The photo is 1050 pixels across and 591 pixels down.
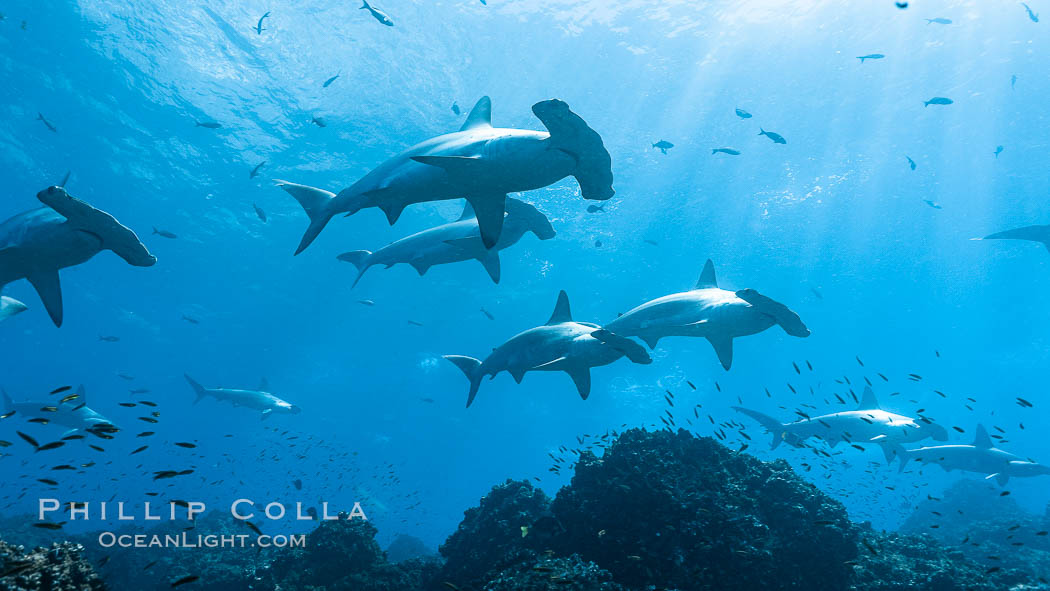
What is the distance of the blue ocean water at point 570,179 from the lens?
1700 centimetres

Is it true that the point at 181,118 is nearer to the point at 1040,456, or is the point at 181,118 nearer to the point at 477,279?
the point at 477,279

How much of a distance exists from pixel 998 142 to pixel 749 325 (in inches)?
867

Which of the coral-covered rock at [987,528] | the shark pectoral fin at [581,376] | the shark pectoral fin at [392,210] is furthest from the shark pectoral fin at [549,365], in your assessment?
the coral-covered rock at [987,528]

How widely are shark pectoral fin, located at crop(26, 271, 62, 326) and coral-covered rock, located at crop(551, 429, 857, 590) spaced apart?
24.8 feet

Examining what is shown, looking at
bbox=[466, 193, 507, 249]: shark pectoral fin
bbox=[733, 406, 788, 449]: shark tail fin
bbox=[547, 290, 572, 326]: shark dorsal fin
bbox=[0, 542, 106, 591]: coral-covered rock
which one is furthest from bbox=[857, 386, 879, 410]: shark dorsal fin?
bbox=[0, 542, 106, 591]: coral-covered rock

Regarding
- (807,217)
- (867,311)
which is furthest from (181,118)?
(867,311)

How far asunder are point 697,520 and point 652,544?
2.36 ft

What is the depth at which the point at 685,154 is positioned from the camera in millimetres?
20750

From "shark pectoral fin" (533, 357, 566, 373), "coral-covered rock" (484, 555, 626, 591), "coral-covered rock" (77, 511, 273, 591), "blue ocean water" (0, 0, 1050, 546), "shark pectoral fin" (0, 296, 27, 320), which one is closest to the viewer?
"coral-covered rock" (484, 555, 626, 591)

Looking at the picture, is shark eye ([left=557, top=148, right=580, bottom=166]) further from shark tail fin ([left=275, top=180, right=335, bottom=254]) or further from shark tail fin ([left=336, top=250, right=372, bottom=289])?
shark tail fin ([left=336, top=250, right=372, bottom=289])

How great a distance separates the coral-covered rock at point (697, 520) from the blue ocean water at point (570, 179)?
1.88m

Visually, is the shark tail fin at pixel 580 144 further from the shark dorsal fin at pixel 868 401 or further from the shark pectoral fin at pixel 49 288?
the shark dorsal fin at pixel 868 401

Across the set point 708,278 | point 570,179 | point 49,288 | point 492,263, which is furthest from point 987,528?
point 49,288

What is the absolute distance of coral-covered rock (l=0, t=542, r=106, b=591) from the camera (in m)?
3.54
